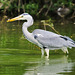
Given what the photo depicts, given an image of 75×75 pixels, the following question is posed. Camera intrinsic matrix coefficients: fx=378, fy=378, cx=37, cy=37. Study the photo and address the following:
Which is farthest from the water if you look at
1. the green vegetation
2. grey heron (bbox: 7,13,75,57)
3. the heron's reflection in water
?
the green vegetation

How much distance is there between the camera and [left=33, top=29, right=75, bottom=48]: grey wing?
971cm

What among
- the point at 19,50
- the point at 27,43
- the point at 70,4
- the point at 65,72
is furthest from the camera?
the point at 70,4

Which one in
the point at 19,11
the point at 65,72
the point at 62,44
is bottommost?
the point at 65,72

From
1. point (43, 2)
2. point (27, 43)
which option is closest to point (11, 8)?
point (43, 2)

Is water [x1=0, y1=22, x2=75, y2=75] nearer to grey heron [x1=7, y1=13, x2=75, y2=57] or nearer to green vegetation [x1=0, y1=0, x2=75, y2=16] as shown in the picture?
grey heron [x1=7, y1=13, x2=75, y2=57]

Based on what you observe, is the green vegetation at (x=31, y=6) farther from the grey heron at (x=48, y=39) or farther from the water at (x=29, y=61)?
the grey heron at (x=48, y=39)

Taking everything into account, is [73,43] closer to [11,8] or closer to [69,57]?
[69,57]

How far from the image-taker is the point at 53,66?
27.2ft

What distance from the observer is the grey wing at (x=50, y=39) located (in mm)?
9711

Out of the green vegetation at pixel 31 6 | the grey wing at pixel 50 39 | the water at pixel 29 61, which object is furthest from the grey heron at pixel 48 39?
the green vegetation at pixel 31 6

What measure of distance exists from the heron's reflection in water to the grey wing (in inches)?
12.8

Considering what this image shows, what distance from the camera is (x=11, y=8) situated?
24.6 m

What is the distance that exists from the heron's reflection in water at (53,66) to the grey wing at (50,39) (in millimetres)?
326

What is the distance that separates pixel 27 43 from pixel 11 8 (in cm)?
1295
